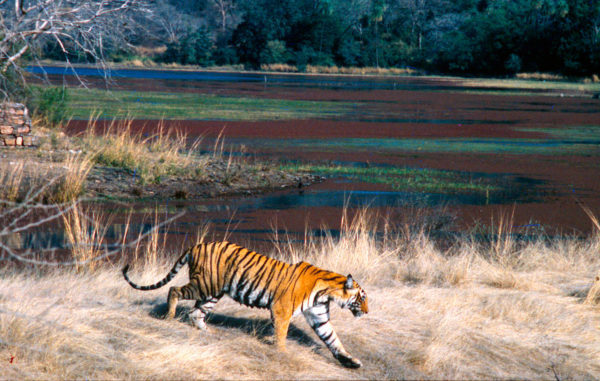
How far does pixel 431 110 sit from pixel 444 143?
14550 mm

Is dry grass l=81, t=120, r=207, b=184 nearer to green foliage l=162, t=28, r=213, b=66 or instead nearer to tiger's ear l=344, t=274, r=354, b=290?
tiger's ear l=344, t=274, r=354, b=290

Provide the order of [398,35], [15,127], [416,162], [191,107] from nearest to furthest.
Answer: [15,127] < [416,162] < [191,107] < [398,35]

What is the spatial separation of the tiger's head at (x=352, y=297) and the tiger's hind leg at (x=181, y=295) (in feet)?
3.79

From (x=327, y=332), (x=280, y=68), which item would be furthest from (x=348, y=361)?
(x=280, y=68)

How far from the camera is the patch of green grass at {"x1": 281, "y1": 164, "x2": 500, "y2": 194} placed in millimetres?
16656

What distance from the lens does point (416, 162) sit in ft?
68.4

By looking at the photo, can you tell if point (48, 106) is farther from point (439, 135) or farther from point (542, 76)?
point (542, 76)

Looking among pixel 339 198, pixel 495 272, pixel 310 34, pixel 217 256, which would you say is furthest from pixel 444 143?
pixel 310 34

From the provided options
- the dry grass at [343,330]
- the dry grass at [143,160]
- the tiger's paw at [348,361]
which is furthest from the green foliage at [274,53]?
the tiger's paw at [348,361]

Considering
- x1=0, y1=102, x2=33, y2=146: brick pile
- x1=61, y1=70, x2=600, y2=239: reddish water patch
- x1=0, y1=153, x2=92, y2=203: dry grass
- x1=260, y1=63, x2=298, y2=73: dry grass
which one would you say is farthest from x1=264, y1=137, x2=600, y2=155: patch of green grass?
x1=260, y1=63, x2=298, y2=73: dry grass

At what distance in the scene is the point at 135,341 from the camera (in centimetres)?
598

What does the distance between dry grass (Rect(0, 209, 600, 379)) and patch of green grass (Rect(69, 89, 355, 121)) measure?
21426 mm

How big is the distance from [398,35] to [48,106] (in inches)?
3677

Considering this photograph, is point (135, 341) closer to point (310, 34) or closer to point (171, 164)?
point (171, 164)
